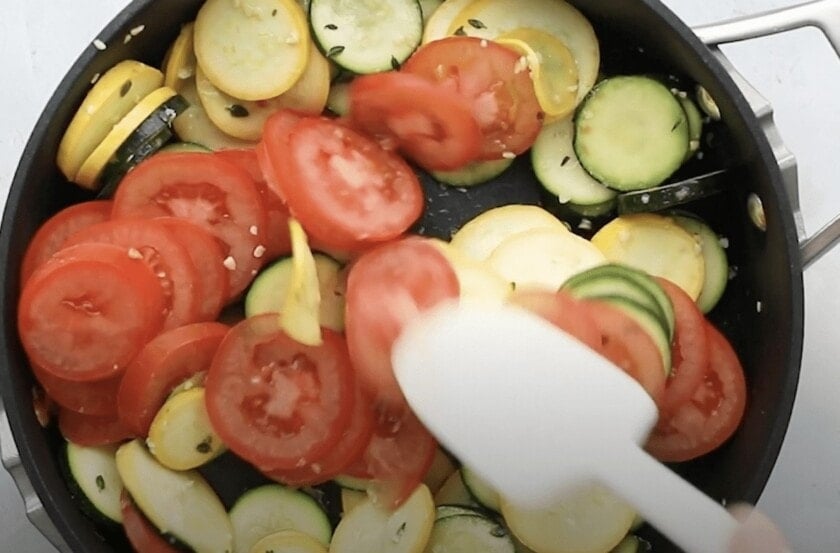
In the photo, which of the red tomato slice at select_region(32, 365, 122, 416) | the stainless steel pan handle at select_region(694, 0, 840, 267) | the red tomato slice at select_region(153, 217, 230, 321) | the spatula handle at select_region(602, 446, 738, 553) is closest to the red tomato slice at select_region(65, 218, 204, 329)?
the red tomato slice at select_region(153, 217, 230, 321)

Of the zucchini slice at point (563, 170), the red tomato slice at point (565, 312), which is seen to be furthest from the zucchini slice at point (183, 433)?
the zucchini slice at point (563, 170)

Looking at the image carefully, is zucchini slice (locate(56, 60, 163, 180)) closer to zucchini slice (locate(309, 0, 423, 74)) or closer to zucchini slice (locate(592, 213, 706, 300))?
zucchini slice (locate(309, 0, 423, 74))

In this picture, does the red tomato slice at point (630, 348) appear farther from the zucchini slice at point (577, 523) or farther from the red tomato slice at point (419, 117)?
the red tomato slice at point (419, 117)

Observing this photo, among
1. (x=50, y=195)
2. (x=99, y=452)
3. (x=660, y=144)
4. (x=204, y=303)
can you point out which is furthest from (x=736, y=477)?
(x=50, y=195)

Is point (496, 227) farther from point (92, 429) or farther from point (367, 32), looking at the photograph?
point (92, 429)

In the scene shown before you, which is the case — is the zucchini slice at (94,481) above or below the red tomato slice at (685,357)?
below

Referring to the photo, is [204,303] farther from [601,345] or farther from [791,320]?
[791,320]

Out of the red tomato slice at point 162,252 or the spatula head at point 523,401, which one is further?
the red tomato slice at point 162,252
